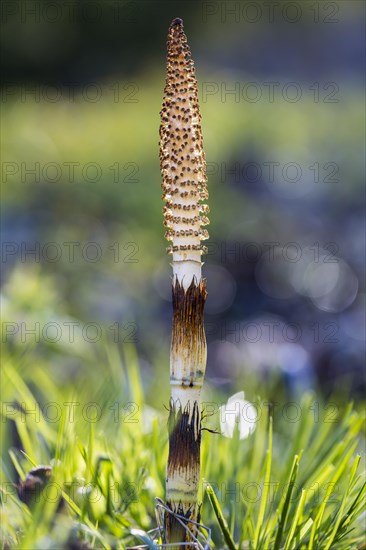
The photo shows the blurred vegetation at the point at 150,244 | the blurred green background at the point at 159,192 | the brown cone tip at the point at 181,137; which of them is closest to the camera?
the brown cone tip at the point at 181,137

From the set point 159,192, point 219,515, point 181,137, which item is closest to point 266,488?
point 219,515

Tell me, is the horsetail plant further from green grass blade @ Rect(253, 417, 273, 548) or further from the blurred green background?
the blurred green background

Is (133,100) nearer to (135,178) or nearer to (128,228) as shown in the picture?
(135,178)

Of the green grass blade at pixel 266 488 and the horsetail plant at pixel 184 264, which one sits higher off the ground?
the horsetail plant at pixel 184 264

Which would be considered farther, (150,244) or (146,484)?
(150,244)

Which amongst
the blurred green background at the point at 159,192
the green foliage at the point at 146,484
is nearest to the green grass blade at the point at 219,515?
the green foliage at the point at 146,484

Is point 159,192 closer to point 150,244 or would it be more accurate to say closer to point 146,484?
point 150,244

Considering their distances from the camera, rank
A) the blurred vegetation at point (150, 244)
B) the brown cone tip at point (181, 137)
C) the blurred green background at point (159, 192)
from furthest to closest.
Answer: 1. the blurred green background at point (159, 192)
2. the blurred vegetation at point (150, 244)
3. the brown cone tip at point (181, 137)

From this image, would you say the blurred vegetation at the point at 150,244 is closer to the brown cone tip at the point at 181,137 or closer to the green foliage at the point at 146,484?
the green foliage at the point at 146,484
